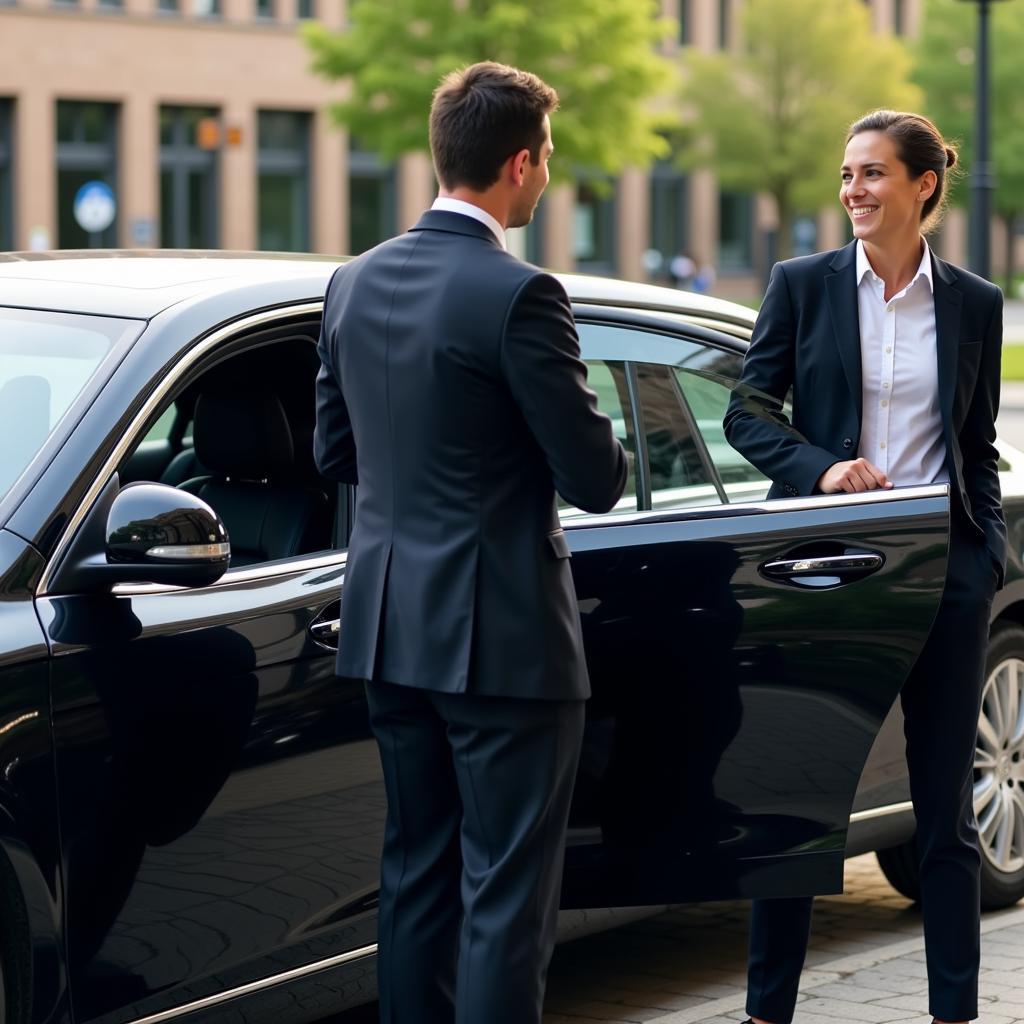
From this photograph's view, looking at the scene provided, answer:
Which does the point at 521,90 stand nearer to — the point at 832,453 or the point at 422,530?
the point at 422,530

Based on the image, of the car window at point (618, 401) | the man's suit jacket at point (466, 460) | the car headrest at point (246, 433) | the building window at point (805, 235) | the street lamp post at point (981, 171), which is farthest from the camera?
the building window at point (805, 235)

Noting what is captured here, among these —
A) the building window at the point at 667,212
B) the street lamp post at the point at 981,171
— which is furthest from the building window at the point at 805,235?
the street lamp post at the point at 981,171

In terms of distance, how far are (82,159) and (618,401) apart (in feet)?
146

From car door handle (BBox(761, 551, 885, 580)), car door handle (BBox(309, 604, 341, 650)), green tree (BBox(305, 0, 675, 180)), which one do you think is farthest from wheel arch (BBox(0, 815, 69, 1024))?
green tree (BBox(305, 0, 675, 180))

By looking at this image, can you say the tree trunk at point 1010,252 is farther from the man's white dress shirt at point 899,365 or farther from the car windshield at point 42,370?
the car windshield at point 42,370

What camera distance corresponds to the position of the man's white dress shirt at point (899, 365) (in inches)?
164

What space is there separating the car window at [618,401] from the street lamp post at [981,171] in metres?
15.5

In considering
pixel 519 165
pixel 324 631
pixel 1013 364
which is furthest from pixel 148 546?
pixel 1013 364

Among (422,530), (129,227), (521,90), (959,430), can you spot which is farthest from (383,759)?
(129,227)

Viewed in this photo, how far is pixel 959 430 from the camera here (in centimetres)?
420

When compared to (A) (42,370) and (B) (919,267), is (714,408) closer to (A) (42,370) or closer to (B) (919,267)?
(B) (919,267)

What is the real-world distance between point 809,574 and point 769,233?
62883mm

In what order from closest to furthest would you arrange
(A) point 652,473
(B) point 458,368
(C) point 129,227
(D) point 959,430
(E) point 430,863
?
(B) point 458,368, (E) point 430,863, (D) point 959,430, (A) point 652,473, (C) point 129,227

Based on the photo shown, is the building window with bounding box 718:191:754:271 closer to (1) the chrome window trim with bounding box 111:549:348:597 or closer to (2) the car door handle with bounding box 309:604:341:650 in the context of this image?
(1) the chrome window trim with bounding box 111:549:348:597
